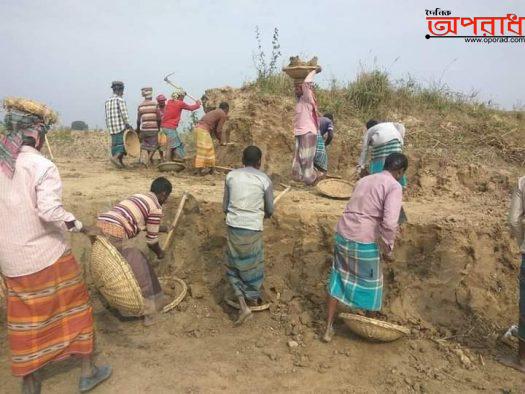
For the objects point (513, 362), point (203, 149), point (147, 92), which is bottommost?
point (513, 362)

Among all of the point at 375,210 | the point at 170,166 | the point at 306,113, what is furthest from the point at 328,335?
the point at 170,166

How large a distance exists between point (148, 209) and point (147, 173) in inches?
162

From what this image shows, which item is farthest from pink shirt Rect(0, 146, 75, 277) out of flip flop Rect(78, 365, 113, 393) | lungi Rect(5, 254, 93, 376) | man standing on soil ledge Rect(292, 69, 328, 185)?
man standing on soil ledge Rect(292, 69, 328, 185)

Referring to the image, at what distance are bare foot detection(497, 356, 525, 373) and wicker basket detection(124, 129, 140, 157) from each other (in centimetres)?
679

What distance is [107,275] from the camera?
3.68m

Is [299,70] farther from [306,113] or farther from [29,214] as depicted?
[29,214]

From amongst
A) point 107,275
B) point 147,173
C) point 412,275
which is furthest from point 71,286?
point 147,173

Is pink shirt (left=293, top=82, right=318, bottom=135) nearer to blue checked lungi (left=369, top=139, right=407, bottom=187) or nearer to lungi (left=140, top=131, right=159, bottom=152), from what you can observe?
blue checked lungi (left=369, top=139, right=407, bottom=187)

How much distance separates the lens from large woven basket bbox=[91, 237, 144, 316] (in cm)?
361

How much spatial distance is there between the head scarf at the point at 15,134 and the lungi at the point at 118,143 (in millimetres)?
5301

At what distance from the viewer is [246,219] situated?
4.14m

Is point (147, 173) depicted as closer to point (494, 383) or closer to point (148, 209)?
point (148, 209)

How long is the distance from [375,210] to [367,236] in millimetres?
231

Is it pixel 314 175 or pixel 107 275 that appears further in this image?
pixel 314 175
